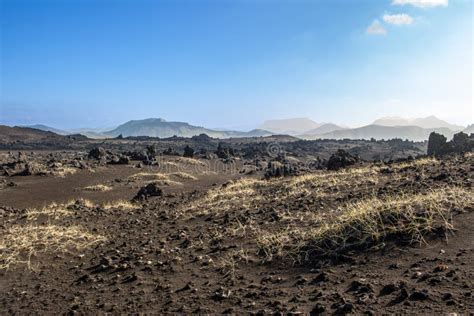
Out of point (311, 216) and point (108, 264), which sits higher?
point (311, 216)

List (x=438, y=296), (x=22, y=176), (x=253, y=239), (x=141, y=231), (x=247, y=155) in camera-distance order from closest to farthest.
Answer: (x=438, y=296) < (x=253, y=239) < (x=141, y=231) < (x=22, y=176) < (x=247, y=155)

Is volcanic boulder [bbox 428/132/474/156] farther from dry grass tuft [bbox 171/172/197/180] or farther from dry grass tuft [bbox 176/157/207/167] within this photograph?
dry grass tuft [bbox 176/157/207/167]

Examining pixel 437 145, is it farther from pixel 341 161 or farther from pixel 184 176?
pixel 184 176

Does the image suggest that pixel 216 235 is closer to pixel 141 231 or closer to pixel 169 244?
pixel 169 244

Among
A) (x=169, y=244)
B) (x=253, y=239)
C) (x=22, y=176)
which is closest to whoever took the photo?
(x=253, y=239)

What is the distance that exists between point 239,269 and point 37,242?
491cm

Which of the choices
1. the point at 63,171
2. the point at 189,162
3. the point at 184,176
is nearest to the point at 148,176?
the point at 184,176

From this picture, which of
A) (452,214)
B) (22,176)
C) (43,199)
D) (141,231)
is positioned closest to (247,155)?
(22,176)

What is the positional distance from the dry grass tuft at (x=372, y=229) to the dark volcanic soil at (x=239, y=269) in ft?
0.53

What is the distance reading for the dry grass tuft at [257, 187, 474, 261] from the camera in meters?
6.01

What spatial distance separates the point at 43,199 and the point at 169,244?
1392cm

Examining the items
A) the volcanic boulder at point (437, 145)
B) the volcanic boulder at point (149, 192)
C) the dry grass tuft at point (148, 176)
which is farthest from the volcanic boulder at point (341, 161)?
the volcanic boulder at point (149, 192)

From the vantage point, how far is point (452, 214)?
6367mm

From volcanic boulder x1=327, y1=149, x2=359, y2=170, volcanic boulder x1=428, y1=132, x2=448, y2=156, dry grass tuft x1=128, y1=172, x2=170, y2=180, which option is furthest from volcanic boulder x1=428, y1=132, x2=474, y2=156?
dry grass tuft x1=128, y1=172, x2=170, y2=180
